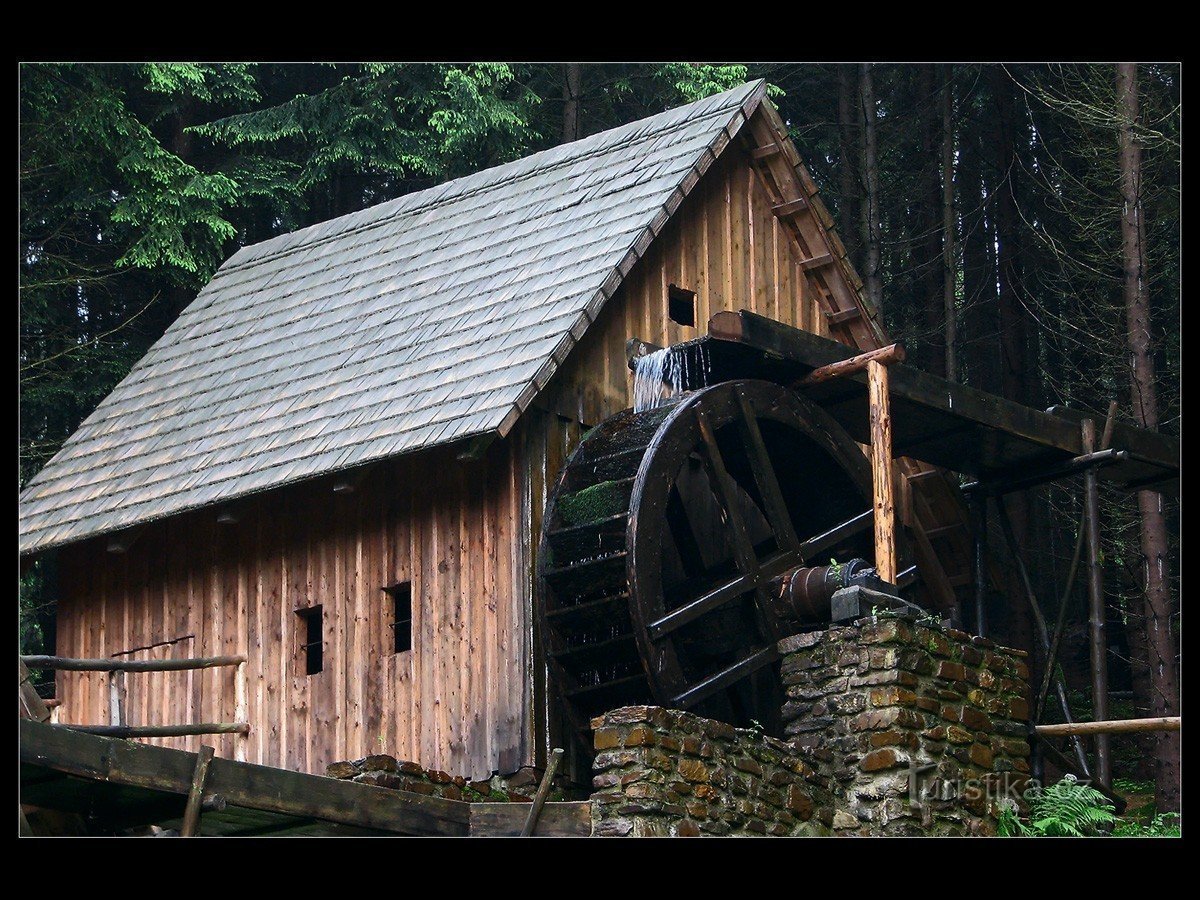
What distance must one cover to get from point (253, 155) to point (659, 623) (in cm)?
1214

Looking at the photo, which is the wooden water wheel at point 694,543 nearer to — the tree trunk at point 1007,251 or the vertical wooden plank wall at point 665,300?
the vertical wooden plank wall at point 665,300

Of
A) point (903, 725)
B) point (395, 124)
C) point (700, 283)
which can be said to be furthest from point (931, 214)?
point (903, 725)

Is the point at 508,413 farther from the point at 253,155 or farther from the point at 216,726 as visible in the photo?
the point at 253,155

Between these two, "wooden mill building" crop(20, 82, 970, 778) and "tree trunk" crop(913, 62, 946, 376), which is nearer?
"wooden mill building" crop(20, 82, 970, 778)

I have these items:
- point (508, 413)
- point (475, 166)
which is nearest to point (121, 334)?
point (475, 166)

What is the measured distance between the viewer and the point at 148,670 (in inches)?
587

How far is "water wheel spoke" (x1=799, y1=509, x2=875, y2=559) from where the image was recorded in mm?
16219

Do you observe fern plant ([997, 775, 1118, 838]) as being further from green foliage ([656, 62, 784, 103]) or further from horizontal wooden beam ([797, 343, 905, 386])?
green foliage ([656, 62, 784, 103])

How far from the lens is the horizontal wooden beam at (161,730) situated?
13.1 meters

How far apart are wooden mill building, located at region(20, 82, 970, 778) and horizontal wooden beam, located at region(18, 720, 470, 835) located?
7.90 ft

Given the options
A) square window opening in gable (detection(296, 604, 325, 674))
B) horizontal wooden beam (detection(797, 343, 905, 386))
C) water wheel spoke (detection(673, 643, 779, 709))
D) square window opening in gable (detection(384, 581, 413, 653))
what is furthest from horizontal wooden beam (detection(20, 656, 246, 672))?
horizontal wooden beam (detection(797, 343, 905, 386))

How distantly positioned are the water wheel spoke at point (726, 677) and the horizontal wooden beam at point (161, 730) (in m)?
3.60

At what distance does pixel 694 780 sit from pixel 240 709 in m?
6.15
